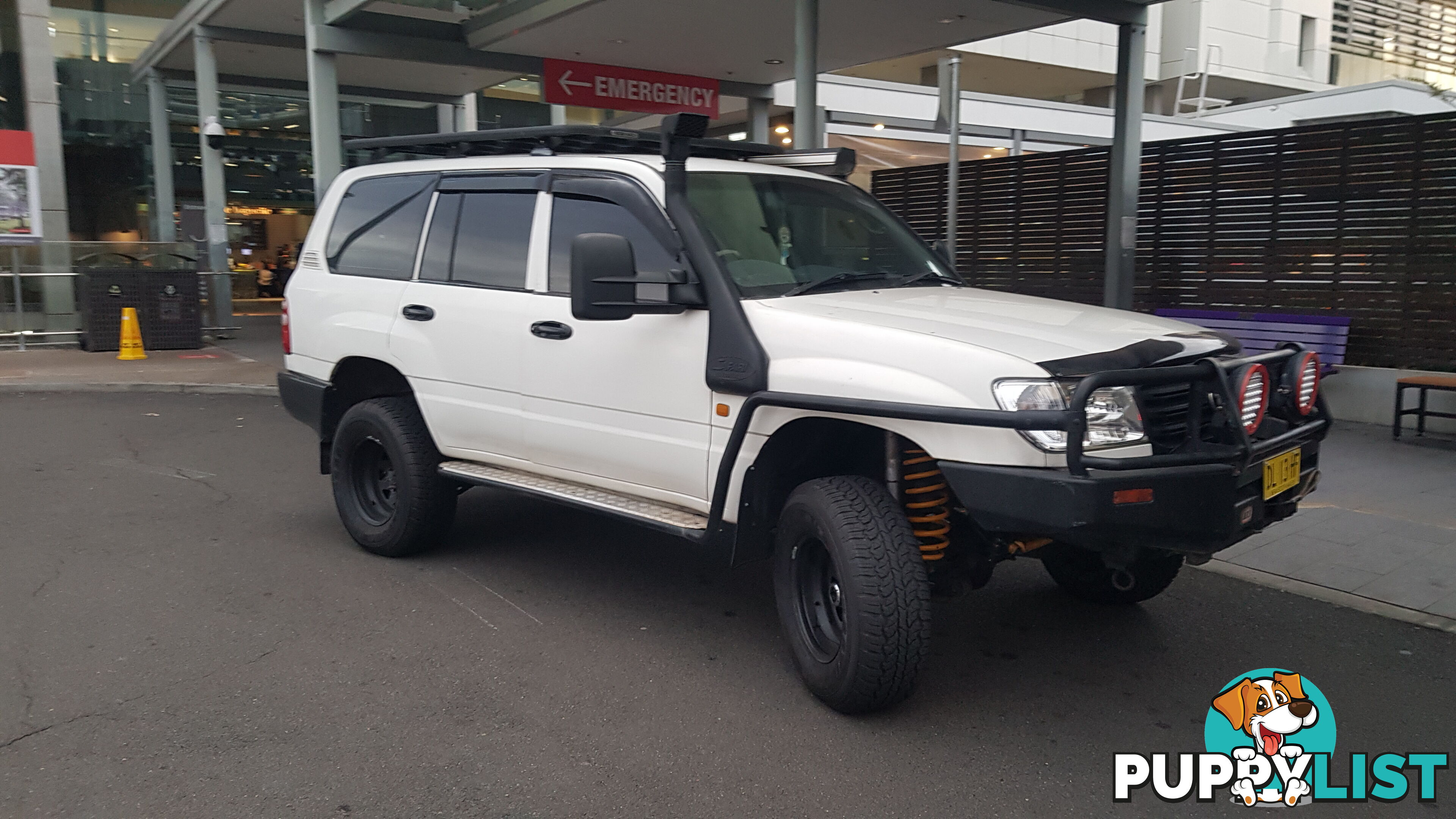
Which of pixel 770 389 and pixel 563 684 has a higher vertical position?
pixel 770 389

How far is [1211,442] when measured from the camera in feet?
12.2

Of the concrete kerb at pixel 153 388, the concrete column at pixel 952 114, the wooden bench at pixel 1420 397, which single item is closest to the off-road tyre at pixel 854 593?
the concrete column at pixel 952 114

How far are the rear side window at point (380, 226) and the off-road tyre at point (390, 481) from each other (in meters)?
0.73

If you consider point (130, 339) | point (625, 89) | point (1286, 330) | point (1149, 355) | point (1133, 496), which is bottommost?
point (130, 339)

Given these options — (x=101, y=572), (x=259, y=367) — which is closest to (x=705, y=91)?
(x=259, y=367)

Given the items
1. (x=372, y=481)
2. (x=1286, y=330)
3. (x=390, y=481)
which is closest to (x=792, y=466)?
(x=390, y=481)

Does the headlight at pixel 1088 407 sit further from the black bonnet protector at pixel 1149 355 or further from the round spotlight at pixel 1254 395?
the round spotlight at pixel 1254 395

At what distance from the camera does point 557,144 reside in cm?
530

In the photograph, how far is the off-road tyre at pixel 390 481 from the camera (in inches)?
221

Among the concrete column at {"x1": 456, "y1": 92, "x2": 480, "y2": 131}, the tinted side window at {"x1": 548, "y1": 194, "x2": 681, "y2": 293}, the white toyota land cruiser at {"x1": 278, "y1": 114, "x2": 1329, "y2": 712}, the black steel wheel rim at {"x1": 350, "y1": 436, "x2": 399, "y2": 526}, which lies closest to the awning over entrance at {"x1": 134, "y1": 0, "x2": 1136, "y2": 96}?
the concrete column at {"x1": 456, "y1": 92, "x2": 480, "y2": 131}

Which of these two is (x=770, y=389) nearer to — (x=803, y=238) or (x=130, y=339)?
(x=803, y=238)

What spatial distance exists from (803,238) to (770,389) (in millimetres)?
1004

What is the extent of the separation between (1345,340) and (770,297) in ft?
23.0

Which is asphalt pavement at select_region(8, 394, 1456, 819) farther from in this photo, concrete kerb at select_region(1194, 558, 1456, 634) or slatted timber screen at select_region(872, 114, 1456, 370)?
slatted timber screen at select_region(872, 114, 1456, 370)
